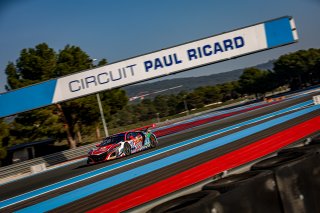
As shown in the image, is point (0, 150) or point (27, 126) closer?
point (0, 150)

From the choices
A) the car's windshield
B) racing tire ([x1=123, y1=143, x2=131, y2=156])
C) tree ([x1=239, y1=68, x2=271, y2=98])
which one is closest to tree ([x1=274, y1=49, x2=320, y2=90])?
tree ([x1=239, y1=68, x2=271, y2=98])

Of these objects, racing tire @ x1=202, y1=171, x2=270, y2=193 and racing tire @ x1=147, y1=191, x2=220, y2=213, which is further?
racing tire @ x1=202, y1=171, x2=270, y2=193

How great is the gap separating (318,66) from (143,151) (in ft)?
239

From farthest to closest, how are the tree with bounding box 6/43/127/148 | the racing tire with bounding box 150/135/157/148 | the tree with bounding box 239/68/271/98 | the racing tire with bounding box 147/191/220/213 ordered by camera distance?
the tree with bounding box 239/68/271/98 → the tree with bounding box 6/43/127/148 → the racing tire with bounding box 150/135/157/148 → the racing tire with bounding box 147/191/220/213

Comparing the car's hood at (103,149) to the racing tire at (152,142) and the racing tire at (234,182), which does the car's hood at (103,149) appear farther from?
the racing tire at (234,182)

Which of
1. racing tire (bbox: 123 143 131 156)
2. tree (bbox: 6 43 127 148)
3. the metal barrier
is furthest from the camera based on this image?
tree (bbox: 6 43 127 148)

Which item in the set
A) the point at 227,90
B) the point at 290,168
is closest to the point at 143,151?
the point at 290,168

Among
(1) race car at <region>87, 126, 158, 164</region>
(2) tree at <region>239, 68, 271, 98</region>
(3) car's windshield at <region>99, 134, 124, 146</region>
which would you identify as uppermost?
(2) tree at <region>239, 68, 271, 98</region>

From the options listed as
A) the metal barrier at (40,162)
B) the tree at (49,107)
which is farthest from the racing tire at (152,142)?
the tree at (49,107)

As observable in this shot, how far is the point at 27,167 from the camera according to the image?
21797mm

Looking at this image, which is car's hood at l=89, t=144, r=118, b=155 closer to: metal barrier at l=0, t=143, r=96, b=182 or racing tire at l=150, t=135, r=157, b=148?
racing tire at l=150, t=135, r=157, b=148

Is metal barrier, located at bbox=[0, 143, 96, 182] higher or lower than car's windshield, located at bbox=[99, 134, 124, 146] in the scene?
lower

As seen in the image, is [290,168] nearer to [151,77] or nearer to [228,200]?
[228,200]

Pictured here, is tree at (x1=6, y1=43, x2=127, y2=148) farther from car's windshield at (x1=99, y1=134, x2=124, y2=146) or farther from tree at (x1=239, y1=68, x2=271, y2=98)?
Answer: tree at (x1=239, y1=68, x2=271, y2=98)
